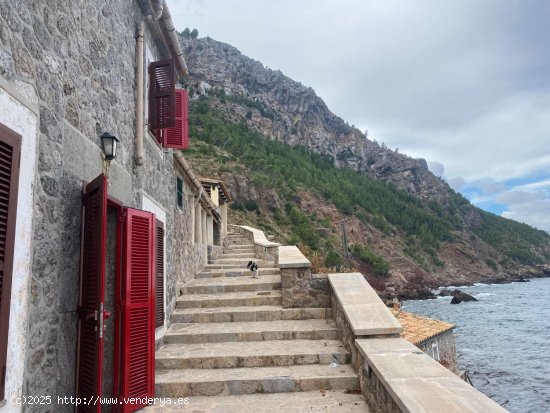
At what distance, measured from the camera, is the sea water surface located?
634 inches

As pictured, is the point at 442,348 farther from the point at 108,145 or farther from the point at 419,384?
the point at 108,145

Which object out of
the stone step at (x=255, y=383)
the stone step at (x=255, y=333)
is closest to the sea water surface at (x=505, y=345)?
the stone step at (x=255, y=333)

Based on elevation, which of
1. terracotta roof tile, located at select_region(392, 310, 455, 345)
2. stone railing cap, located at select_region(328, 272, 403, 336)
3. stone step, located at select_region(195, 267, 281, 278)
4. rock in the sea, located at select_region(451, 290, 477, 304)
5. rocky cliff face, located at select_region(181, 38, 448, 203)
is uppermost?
rocky cliff face, located at select_region(181, 38, 448, 203)

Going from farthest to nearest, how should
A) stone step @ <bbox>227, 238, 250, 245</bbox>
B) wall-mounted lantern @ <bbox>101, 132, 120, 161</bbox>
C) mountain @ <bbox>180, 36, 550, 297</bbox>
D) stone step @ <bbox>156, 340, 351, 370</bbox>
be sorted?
mountain @ <bbox>180, 36, 550, 297</bbox>
stone step @ <bbox>227, 238, 250, 245</bbox>
stone step @ <bbox>156, 340, 351, 370</bbox>
wall-mounted lantern @ <bbox>101, 132, 120, 161</bbox>

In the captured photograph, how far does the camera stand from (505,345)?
77.6 feet

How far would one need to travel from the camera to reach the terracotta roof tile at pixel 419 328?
47.1 feet

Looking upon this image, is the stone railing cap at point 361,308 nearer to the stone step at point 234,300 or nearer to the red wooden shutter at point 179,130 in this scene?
the stone step at point 234,300

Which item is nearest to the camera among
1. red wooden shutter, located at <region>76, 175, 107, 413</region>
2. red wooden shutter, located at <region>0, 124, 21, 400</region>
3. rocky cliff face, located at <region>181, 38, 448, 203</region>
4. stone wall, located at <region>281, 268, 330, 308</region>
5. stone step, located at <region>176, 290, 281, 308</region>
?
red wooden shutter, located at <region>0, 124, 21, 400</region>

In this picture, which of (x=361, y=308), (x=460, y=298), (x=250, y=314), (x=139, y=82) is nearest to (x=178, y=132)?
(x=139, y=82)

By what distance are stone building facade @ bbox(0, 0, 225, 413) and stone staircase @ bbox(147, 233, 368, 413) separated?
5.74 feet

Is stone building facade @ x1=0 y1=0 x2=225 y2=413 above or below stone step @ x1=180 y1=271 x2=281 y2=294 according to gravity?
above

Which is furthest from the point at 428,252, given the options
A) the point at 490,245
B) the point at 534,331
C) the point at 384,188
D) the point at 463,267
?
the point at 534,331

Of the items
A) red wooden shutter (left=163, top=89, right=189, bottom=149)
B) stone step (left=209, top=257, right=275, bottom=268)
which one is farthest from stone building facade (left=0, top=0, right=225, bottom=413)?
stone step (left=209, top=257, right=275, bottom=268)

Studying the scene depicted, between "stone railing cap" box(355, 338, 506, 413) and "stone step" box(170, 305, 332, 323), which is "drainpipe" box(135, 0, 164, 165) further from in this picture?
"stone railing cap" box(355, 338, 506, 413)
